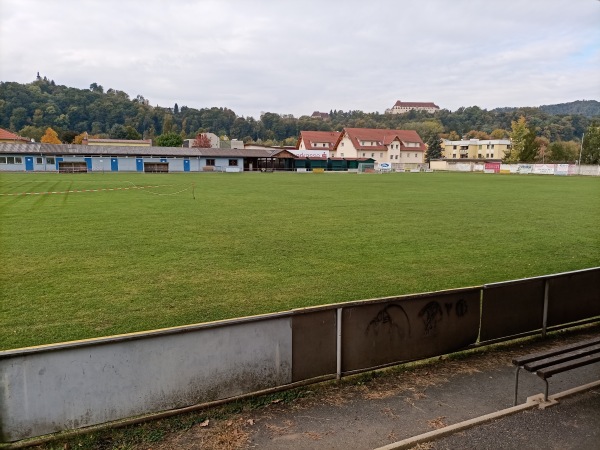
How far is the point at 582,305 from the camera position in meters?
7.38

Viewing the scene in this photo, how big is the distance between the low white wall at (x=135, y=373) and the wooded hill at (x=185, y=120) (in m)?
102

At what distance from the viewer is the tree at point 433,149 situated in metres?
111

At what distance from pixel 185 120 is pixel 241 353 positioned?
17315cm

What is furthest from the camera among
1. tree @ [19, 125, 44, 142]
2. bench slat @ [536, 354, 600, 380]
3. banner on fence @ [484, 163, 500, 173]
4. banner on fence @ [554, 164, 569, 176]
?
tree @ [19, 125, 44, 142]

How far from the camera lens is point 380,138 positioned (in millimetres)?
100438

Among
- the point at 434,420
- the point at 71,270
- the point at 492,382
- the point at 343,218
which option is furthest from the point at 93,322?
the point at 343,218

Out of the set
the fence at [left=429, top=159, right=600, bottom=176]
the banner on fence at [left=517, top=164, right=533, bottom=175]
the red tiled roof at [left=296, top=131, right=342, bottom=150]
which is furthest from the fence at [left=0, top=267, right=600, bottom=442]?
the red tiled roof at [left=296, top=131, right=342, bottom=150]

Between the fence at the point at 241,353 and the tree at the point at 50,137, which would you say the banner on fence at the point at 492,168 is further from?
the tree at the point at 50,137

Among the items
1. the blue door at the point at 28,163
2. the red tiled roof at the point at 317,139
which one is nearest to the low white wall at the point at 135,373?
the blue door at the point at 28,163

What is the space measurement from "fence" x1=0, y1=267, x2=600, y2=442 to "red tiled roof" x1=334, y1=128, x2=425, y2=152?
91702 millimetres

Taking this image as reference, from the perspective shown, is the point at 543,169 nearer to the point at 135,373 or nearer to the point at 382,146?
the point at 382,146

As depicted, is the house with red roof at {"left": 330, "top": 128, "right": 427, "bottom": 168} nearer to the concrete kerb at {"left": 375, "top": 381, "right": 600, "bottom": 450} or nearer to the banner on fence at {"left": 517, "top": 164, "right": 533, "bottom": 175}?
the banner on fence at {"left": 517, "top": 164, "right": 533, "bottom": 175}

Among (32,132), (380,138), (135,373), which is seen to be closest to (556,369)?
(135,373)

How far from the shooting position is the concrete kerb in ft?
14.0
